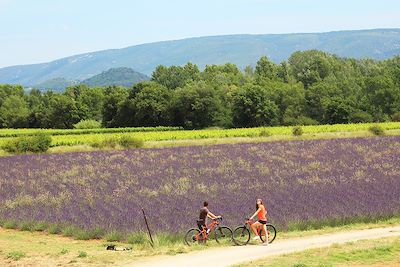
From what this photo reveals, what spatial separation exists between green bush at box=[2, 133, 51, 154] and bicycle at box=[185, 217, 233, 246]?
36343mm

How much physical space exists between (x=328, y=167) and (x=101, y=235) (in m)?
19.2

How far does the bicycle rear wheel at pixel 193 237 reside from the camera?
1809 cm

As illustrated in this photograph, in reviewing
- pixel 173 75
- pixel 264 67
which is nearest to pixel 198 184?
pixel 264 67

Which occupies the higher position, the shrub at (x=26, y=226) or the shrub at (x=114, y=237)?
the shrub at (x=114, y=237)

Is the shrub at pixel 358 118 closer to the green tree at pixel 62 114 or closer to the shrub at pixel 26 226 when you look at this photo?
the green tree at pixel 62 114

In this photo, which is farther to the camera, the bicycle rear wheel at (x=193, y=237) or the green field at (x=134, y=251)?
the bicycle rear wheel at (x=193, y=237)

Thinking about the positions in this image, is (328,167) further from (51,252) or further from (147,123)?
(147,123)

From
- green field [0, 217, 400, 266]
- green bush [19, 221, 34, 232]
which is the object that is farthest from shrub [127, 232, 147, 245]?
green bush [19, 221, 34, 232]

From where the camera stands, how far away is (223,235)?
18.7m

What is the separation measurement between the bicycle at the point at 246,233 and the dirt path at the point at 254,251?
1.35ft

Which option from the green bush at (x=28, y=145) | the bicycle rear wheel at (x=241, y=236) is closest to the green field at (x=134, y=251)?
the bicycle rear wheel at (x=241, y=236)

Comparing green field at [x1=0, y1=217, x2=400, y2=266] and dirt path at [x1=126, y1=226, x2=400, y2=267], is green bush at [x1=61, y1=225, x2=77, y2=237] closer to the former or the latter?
green field at [x1=0, y1=217, x2=400, y2=266]

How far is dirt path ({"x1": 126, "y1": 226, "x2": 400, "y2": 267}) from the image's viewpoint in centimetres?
1511

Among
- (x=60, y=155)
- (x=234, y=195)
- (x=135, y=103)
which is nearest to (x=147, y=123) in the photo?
(x=135, y=103)
